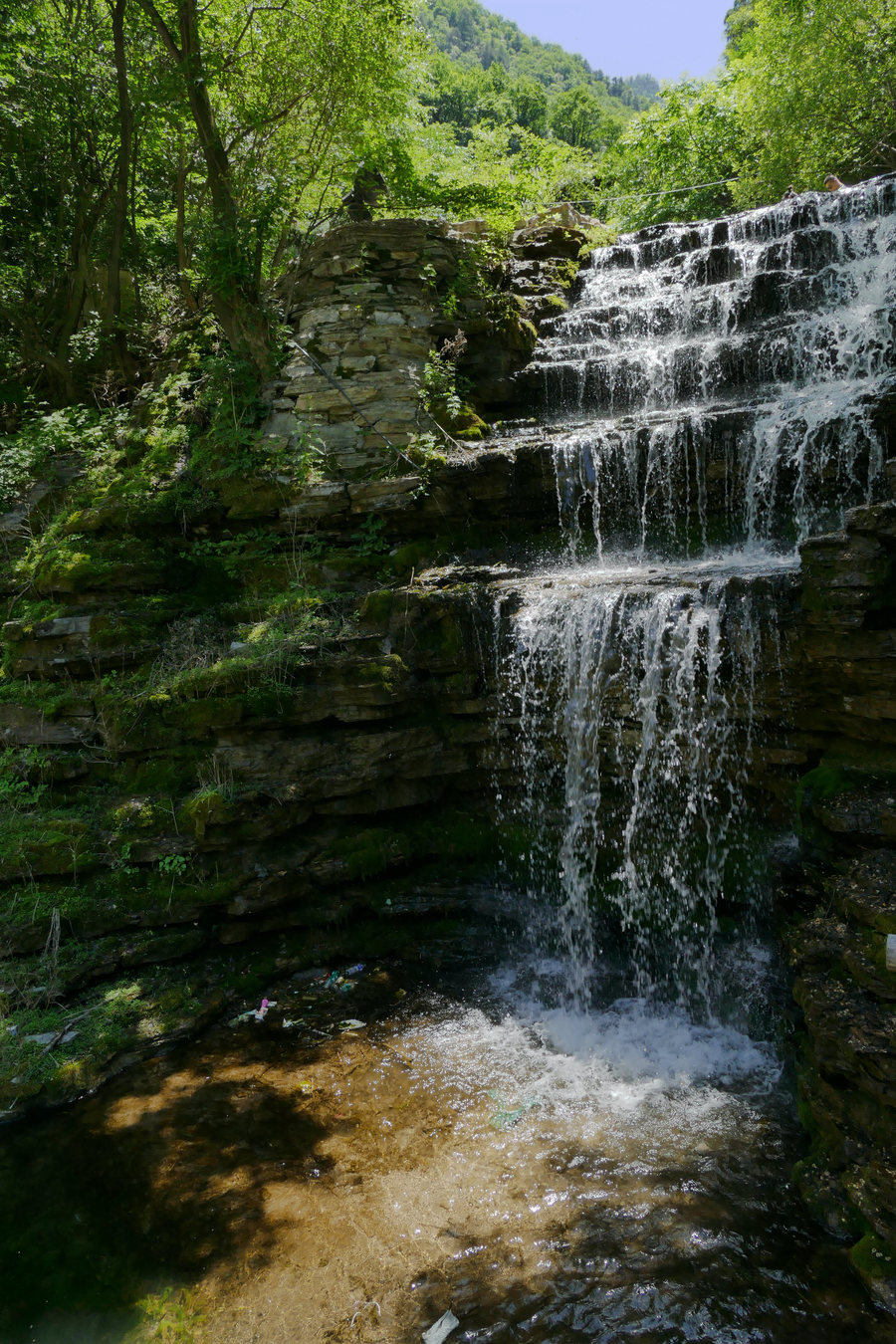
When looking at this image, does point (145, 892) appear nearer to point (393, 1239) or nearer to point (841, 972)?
point (393, 1239)

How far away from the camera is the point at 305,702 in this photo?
655cm

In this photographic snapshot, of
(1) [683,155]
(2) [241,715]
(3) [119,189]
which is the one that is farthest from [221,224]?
(1) [683,155]

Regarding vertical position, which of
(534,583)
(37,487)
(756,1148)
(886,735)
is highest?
(37,487)

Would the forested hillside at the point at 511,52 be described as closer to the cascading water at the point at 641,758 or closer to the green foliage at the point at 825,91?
the green foliage at the point at 825,91

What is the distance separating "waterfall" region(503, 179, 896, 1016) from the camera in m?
5.81

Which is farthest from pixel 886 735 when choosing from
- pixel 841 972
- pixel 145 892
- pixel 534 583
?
pixel 145 892

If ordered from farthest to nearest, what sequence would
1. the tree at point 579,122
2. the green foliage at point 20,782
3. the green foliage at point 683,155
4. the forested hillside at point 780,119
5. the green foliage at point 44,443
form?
the tree at point 579,122, the green foliage at point 683,155, the forested hillside at point 780,119, the green foliage at point 44,443, the green foliage at point 20,782

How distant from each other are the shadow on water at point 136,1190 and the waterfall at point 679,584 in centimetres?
260

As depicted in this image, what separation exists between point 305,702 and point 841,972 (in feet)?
14.6

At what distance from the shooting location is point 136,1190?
4090mm

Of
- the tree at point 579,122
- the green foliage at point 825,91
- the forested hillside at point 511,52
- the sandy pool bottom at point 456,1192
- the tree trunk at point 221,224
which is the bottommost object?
the sandy pool bottom at point 456,1192

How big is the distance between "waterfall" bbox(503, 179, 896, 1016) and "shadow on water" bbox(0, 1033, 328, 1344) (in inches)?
102

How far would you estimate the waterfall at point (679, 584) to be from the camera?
5809mm

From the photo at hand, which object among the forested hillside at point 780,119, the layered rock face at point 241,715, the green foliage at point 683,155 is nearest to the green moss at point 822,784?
the layered rock face at point 241,715
